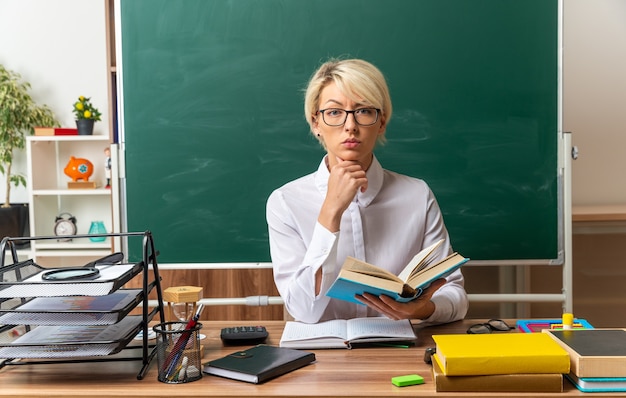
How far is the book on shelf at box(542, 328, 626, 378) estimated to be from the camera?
1145 mm

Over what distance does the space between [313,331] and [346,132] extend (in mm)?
554

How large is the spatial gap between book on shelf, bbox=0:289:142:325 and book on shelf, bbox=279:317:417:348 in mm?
376

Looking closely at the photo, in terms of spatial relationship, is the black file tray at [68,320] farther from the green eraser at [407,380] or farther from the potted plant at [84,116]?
the potted plant at [84,116]

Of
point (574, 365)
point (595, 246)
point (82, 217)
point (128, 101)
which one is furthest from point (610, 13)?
point (82, 217)

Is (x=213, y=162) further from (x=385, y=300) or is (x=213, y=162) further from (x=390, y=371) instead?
(x=390, y=371)

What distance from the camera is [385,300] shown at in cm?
146

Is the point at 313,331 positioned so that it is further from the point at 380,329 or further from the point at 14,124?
the point at 14,124

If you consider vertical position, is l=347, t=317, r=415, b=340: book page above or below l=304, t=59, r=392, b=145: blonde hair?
below

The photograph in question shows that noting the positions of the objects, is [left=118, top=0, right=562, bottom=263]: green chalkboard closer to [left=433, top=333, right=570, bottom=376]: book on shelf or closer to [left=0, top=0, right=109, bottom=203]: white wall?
[left=433, top=333, right=570, bottom=376]: book on shelf

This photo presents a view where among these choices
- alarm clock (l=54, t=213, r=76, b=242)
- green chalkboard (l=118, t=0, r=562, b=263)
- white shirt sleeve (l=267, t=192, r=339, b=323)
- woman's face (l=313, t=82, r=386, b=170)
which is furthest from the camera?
alarm clock (l=54, t=213, r=76, b=242)

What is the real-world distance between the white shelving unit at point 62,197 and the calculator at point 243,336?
2.33 metres

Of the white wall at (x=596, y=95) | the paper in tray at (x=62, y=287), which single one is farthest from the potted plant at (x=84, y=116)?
the paper in tray at (x=62, y=287)

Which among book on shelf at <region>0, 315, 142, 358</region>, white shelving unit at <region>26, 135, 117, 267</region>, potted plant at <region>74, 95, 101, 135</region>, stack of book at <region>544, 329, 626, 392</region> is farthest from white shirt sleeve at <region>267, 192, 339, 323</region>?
potted plant at <region>74, 95, 101, 135</region>

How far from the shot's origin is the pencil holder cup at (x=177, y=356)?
126 cm
